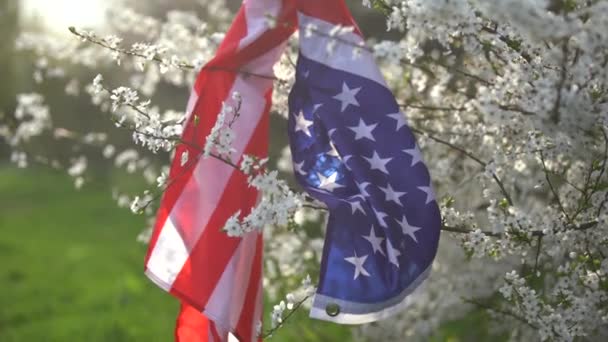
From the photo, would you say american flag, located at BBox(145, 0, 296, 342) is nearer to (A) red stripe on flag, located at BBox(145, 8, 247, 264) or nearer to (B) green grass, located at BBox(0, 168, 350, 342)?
(A) red stripe on flag, located at BBox(145, 8, 247, 264)

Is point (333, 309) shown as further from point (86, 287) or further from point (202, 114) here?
point (86, 287)

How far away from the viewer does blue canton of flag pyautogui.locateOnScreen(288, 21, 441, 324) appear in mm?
2773

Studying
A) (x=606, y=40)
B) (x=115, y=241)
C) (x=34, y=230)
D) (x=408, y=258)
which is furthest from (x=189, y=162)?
(x=34, y=230)

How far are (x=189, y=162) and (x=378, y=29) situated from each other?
13.8 ft

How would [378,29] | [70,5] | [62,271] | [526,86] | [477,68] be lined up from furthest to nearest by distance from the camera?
[62,271] → [378,29] → [70,5] → [477,68] → [526,86]

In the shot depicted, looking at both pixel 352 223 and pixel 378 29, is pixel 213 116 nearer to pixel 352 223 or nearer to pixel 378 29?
pixel 352 223

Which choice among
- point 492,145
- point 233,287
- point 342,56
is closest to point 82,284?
point 233,287

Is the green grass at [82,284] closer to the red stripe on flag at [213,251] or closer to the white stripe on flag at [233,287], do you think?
the white stripe on flag at [233,287]

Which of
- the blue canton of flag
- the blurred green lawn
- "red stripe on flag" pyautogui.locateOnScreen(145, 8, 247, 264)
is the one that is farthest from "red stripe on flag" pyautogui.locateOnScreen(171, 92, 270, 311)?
the blurred green lawn

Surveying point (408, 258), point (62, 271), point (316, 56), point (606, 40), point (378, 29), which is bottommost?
point (62, 271)

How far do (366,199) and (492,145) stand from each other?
85cm

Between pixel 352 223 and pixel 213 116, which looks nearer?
pixel 352 223

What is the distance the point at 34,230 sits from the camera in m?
11.0

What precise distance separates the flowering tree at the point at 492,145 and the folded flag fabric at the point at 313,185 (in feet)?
0.38
